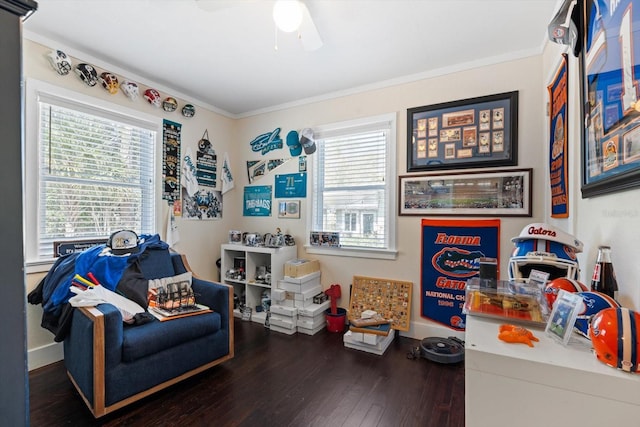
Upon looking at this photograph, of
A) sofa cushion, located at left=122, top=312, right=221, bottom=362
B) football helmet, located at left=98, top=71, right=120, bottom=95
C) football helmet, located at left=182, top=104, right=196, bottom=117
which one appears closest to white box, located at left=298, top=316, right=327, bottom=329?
sofa cushion, located at left=122, top=312, right=221, bottom=362

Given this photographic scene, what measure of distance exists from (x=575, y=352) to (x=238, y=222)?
3638mm

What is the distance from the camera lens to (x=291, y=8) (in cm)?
157

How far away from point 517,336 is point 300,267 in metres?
2.33

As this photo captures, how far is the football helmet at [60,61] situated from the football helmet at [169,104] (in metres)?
0.81

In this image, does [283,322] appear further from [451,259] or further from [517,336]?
[517,336]

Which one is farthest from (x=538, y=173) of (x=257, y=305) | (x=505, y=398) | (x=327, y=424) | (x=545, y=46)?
(x=257, y=305)

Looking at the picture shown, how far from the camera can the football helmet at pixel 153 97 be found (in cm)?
291

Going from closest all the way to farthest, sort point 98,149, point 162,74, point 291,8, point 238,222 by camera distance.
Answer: point 291,8
point 98,149
point 162,74
point 238,222

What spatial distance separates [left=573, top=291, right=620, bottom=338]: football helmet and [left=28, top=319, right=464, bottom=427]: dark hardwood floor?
115cm

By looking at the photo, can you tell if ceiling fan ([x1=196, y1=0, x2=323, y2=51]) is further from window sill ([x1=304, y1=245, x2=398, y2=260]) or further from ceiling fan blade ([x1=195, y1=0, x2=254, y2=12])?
window sill ([x1=304, y1=245, x2=398, y2=260])

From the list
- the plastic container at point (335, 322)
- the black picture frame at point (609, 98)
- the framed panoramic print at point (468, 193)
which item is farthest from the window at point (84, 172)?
the black picture frame at point (609, 98)

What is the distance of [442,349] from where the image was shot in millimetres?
2436

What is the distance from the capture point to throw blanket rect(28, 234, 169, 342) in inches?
76.4

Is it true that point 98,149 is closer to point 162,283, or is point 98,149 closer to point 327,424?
point 162,283
